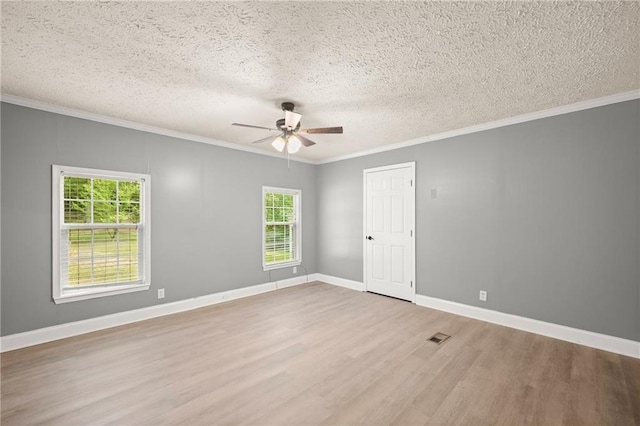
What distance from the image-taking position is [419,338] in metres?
3.26

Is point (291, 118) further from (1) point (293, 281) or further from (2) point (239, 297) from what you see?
(1) point (293, 281)

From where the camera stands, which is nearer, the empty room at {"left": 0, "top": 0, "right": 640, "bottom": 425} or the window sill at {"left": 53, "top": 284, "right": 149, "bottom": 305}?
the empty room at {"left": 0, "top": 0, "right": 640, "bottom": 425}

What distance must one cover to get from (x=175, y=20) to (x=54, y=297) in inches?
131

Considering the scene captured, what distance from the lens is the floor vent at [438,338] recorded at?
318cm

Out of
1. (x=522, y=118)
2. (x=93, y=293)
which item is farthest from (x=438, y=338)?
(x=93, y=293)

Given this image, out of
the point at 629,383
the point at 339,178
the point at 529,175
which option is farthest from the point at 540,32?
the point at 339,178

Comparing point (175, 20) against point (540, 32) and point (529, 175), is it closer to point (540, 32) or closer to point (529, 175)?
point (540, 32)

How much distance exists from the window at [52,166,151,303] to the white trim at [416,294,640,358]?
14.2 ft

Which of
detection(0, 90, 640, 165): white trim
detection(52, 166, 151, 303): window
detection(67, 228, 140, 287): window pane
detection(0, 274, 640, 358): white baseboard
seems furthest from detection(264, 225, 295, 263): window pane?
detection(67, 228, 140, 287): window pane

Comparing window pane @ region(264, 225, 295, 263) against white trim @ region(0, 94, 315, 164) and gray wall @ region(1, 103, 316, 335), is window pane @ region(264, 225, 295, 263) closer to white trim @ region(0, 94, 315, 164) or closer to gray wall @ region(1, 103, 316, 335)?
gray wall @ region(1, 103, 316, 335)

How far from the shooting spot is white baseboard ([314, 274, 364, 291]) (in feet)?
17.7

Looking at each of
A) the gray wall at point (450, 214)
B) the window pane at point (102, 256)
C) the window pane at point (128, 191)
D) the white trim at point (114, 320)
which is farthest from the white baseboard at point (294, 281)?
Result: the window pane at point (128, 191)

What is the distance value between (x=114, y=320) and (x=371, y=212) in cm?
420

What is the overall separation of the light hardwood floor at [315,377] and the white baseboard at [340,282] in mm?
1665
